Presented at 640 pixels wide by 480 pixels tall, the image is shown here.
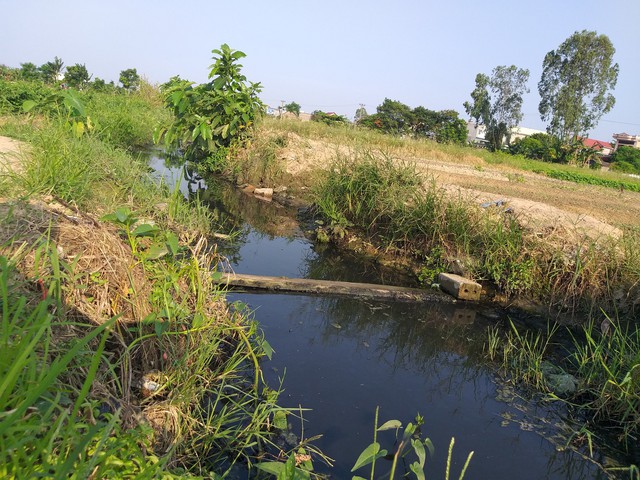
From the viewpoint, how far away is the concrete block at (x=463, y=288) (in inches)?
202

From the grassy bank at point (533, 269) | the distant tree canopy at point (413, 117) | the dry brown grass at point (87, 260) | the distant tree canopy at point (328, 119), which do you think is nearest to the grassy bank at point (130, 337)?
the dry brown grass at point (87, 260)

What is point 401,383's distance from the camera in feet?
11.8

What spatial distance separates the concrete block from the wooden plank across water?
11cm

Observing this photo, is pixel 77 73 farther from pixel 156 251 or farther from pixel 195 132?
pixel 156 251

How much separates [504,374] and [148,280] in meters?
2.91

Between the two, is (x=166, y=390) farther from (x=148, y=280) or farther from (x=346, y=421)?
(x=346, y=421)

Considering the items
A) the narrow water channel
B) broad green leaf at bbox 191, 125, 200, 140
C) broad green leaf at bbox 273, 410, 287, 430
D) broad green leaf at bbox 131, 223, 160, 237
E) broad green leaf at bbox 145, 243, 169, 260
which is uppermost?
broad green leaf at bbox 191, 125, 200, 140

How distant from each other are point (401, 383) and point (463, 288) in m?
1.88

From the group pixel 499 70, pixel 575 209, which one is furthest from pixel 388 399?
pixel 499 70

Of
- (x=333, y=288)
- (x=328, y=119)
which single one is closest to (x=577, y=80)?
(x=328, y=119)

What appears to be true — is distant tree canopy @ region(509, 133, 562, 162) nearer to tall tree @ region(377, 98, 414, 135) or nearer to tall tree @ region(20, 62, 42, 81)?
tall tree @ region(377, 98, 414, 135)

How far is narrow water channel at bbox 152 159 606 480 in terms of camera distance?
2.88 meters

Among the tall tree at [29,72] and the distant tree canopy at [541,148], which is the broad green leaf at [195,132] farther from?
the distant tree canopy at [541,148]

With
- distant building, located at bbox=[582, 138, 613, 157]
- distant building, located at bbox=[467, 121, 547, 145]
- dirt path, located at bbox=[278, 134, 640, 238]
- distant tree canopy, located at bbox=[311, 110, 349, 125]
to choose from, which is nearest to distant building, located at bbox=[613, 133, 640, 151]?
distant building, located at bbox=[582, 138, 613, 157]
